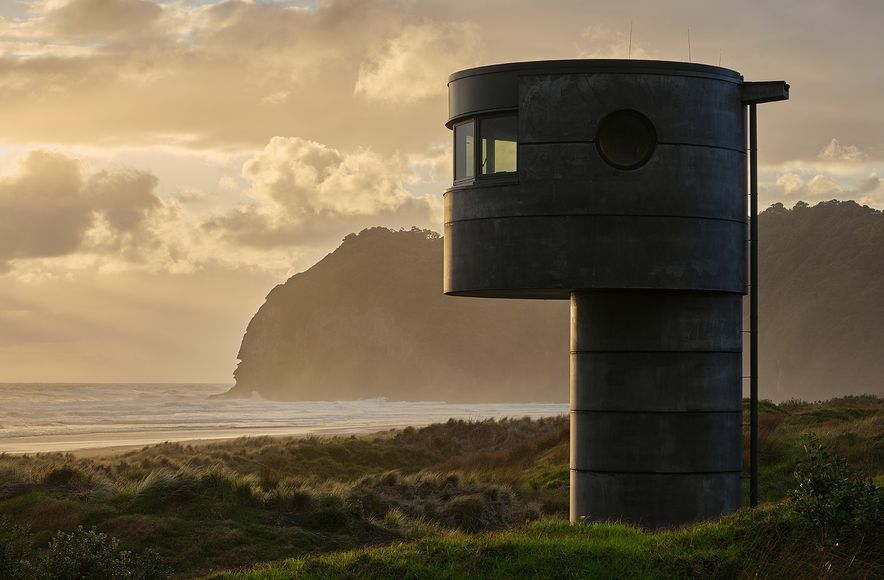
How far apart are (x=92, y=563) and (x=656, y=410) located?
810 centimetres

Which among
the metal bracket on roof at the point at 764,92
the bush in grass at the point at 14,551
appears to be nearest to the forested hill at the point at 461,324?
the metal bracket on roof at the point at 764,92

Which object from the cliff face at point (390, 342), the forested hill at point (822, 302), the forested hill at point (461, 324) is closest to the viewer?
the forested hill at point (822, 302)

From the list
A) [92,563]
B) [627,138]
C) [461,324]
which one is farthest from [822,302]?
[92,563]

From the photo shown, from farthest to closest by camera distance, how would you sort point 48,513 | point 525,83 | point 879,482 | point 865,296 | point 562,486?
point 865,296
point 562,486
point 48,513
point 525,83
point 879,482

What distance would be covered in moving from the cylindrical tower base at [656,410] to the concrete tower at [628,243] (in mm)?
21

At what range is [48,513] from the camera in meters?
18.3

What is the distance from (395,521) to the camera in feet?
67.1

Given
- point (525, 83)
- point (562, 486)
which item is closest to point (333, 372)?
point (562, 486)

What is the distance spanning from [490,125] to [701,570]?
7.76m

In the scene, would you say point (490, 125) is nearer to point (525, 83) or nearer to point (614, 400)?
point (525, 83)

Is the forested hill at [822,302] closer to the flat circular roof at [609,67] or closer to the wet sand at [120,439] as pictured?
the wet sand at [120,439]

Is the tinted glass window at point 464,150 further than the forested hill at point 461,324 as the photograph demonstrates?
No

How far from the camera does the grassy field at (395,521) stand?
36.2 feet

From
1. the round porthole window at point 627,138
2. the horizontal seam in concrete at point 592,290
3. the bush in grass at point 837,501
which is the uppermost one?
the round porthole window at point 627,138
